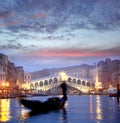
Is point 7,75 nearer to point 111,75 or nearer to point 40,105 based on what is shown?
point 111,75

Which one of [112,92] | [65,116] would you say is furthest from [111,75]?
[65,116]

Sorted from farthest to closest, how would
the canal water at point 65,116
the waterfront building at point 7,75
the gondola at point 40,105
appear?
the waterfront building at point 7,75 < the gondola at point 40,105 < the canal water at point 65,116

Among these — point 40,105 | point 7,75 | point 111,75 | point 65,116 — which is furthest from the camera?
point 111,75

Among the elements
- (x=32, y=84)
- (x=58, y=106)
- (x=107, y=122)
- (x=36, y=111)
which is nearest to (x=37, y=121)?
(x=107, y=122)

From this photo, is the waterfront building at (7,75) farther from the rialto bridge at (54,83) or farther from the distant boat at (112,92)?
→ the distant boat at (112,92)

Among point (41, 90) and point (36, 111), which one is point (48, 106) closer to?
point (36, 111)

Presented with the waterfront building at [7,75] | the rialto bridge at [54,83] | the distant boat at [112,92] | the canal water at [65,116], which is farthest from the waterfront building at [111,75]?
the canal water at [65,116]

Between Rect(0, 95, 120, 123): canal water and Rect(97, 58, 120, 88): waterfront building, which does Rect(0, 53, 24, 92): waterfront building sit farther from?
Rect(0, 95, 120, 123): canal water

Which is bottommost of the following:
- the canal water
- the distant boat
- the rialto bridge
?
the canal water

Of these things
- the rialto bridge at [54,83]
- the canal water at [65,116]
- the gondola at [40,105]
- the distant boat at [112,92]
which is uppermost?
the rialto bridge at [54,83]

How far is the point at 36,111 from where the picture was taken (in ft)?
152

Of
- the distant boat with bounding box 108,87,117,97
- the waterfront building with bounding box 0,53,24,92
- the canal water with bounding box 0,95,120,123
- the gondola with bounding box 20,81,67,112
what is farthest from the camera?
the waterfront building with bounding box 0,53,24,92

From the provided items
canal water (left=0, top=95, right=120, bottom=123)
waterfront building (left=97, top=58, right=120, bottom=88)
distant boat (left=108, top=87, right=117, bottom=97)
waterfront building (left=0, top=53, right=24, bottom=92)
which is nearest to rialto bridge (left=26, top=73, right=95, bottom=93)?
waterfront building (left=97, top=58, right=120, bottom=88)

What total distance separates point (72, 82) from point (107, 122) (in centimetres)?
15218
